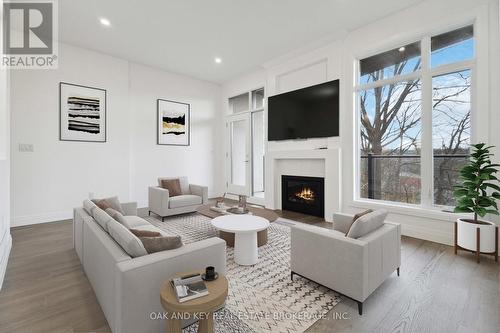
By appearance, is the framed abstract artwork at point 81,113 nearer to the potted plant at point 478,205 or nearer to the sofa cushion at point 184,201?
the sofa cushion at point 184,201

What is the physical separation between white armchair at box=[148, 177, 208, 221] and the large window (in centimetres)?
311

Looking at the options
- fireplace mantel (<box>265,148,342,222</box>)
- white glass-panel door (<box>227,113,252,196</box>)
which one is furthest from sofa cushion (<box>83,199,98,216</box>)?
white glass-panel door (<box>227,113,252,196</box>)

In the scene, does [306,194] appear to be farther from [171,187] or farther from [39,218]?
[39,218]

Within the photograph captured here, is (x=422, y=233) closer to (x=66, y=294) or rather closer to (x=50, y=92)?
(x=66, y=294)

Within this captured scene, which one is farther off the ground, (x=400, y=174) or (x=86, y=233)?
(x=400, y=174)

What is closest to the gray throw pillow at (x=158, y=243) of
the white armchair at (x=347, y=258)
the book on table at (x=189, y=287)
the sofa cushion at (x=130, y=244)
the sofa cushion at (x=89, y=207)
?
the sofa cushion at (x=130, y=244)

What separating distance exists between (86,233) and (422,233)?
4.22 meters

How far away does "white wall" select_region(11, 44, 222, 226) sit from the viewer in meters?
4.09

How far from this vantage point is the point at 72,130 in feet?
14.8

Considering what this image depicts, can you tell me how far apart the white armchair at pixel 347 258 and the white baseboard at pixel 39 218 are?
4.49m

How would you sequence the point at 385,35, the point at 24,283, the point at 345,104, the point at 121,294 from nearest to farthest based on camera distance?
the point at 121,294 → the point at 24,283 → the point at 385,35 → the point at 345,104

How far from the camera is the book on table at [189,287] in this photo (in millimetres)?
1273

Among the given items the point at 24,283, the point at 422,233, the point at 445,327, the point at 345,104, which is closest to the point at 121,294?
the point at 24,283

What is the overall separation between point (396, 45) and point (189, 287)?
4.36m
